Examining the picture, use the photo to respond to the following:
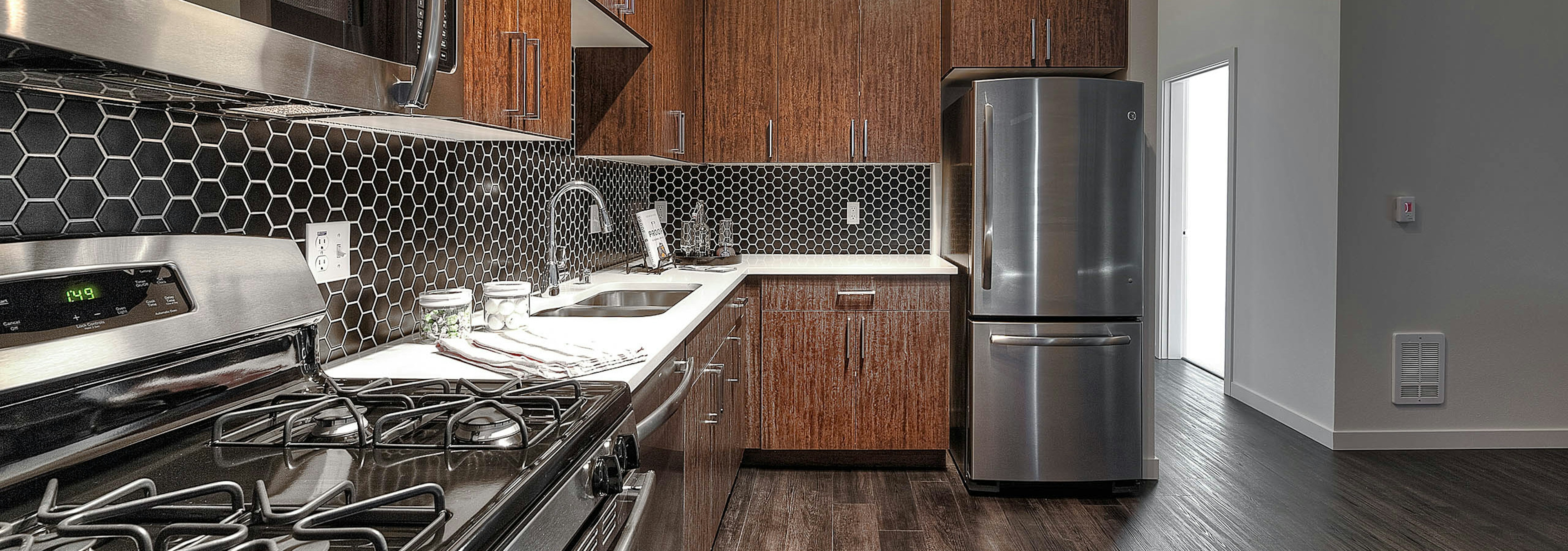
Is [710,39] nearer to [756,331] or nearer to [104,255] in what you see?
[756,331]

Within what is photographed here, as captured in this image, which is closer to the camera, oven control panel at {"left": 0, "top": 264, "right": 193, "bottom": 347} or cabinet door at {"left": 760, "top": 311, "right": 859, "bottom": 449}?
oven control panel at {"left": 0, "top": 264, "right": 193, "bottom": 347}

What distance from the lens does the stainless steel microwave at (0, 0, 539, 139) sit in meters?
0.72

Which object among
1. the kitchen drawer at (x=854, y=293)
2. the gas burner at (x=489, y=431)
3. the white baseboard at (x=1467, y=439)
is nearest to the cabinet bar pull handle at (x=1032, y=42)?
the kitchen drawer at (x=854, y=293)

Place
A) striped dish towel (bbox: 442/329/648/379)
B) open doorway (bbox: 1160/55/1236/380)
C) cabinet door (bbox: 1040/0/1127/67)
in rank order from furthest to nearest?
open doorway (bbox: 1160/55/1236/380) → cabinet door (bbox: 1040/0/1127/67) → striped dish towel (bbox: 442/329/648/379)

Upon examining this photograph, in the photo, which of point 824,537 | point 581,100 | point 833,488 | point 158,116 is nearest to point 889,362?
point 833,488

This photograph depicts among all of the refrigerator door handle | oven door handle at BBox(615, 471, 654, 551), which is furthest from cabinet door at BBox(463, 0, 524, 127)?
the refrigerator door handle

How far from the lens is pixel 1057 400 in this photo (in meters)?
3.08

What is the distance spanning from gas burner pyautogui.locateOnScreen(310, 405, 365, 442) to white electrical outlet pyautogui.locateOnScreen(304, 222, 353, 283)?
45 cm

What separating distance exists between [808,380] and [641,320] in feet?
4.83

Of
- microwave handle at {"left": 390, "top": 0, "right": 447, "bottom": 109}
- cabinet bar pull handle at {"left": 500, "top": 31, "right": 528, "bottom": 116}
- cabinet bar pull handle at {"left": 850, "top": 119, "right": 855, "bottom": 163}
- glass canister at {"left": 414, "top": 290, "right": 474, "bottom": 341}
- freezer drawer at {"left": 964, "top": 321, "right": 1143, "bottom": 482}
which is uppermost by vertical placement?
cabinet bar pull handle at {"left": 850, "top": 119, "right": 855, "bottom": 163}

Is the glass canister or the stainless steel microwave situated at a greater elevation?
the stainless steel microwave

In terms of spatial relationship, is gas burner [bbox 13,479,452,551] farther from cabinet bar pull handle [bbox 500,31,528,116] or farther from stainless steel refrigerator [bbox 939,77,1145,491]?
stainless steel refrigerator [bbox 939,77,1145,491]

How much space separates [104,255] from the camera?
979 millimetres

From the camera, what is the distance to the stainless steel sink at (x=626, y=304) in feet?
7.87
